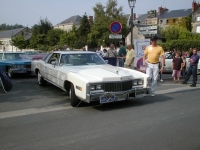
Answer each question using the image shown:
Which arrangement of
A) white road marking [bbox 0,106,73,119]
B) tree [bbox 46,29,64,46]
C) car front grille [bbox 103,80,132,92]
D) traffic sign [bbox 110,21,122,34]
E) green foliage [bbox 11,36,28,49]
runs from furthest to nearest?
tree [bbox 46,29,64,46] → green foliage [bbox 11,36,28,49] → traffic sign [bbox 110,21,122,34] → car front grille [bbox 103,80,132,92] → white road marking [bbox 0,106,73,119]

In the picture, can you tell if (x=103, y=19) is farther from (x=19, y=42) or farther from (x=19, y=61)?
(x=19, y=61)

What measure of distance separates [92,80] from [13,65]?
284 inches

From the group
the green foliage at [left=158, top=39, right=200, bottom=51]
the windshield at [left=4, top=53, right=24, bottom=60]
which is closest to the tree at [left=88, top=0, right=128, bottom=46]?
the green foliage at [left=158, top=39, right=200, bottom=51]

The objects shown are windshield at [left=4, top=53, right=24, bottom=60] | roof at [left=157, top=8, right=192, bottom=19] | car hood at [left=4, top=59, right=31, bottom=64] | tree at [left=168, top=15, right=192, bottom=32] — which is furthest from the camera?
Answer: roof at [left=157, top=8, right=192, bottom=19]

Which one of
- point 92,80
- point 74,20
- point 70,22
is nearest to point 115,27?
point 92,80

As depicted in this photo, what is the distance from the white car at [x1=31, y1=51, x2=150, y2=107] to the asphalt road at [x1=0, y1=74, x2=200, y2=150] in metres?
0.39

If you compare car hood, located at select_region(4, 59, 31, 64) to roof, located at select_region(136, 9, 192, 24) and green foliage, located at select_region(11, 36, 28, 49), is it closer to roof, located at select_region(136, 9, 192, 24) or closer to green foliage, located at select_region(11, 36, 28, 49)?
green foliage, located at select_region(11, 36, 28, 49)

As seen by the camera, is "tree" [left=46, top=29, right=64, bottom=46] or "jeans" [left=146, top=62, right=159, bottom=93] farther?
"tree" [left=46, top=29, right=64, bottom=46]

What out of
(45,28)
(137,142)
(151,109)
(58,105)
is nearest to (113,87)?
(151,109)

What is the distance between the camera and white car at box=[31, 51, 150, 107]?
228 inches

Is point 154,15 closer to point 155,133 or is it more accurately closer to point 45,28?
point 45,28

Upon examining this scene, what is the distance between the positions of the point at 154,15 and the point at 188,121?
7369 cm

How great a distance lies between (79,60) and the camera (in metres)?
7.62

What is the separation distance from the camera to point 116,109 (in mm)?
6082
